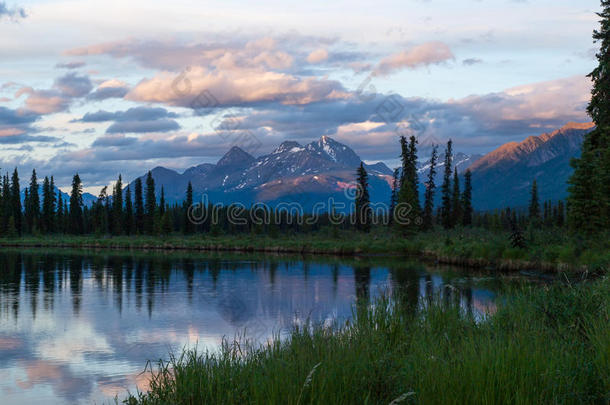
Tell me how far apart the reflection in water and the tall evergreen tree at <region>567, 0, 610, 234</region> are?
1207cm

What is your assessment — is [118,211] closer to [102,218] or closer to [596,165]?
[102,218]

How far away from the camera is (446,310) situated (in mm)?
14516

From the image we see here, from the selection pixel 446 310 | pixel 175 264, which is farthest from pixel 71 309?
pixel 175 264

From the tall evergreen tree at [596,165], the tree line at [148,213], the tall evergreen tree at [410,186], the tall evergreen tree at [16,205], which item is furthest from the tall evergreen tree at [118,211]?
the tall evergreen tree at [596,165]

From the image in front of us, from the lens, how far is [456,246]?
54031 millimetres

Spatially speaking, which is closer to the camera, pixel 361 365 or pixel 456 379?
pixel 456 379

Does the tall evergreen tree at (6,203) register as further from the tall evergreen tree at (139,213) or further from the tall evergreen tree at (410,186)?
the tall evergreen tree at (410,186)

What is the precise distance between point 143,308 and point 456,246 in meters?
33.7

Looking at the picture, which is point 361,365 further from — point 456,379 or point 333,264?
point 333,264

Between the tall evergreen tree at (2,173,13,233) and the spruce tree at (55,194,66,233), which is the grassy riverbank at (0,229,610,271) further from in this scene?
the spruce tree at (55,194,66,233)

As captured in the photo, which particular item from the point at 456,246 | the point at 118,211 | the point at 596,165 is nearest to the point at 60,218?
the point at 118,211

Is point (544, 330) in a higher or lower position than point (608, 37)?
lower

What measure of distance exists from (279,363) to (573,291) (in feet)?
27.2

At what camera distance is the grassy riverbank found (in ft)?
123
